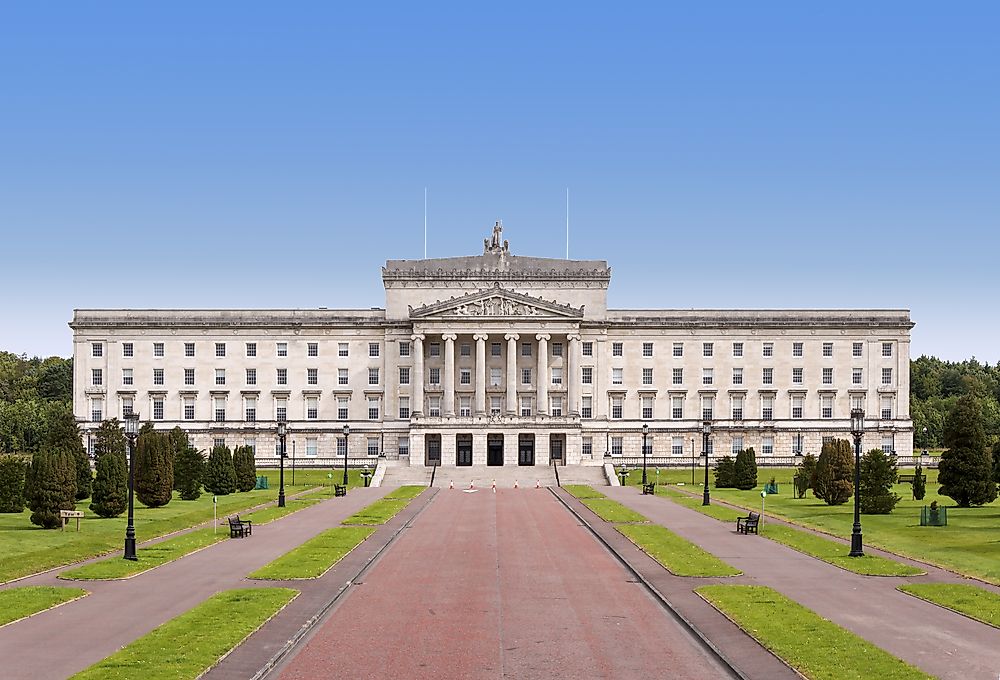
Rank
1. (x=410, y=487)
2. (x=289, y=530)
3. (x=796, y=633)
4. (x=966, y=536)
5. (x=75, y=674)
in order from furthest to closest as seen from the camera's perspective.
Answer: (x=410, y=487), (x=289, y=530), (x=966, y=536), (x=796, y=633), (x=75, y=674)

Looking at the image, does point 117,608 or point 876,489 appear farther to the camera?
point 876,489

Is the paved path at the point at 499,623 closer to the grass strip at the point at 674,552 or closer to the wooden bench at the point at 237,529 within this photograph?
the grass strip at the point at 674,552

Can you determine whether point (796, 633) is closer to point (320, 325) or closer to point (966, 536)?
point (966, 536)

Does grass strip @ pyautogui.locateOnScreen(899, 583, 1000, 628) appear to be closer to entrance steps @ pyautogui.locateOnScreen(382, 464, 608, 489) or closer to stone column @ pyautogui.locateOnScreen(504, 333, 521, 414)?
entrance steps @ pyautogui.locateOnScreen(382, 464, 608, 489)

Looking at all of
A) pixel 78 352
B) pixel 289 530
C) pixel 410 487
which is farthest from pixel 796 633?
pixel 78 352

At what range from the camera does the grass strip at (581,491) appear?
276 ft

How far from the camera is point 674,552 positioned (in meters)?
43.9

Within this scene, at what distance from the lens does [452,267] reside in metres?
140

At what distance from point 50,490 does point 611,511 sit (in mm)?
A: 30745

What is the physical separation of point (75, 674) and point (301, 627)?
21.2ft

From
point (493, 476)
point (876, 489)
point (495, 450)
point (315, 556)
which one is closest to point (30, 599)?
point (315, 556)

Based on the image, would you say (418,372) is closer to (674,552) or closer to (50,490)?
(50,490)

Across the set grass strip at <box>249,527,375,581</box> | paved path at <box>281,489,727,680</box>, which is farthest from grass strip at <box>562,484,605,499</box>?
paved path at <box>281,489,727,680</box>

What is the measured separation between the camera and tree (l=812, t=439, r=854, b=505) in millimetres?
71312
